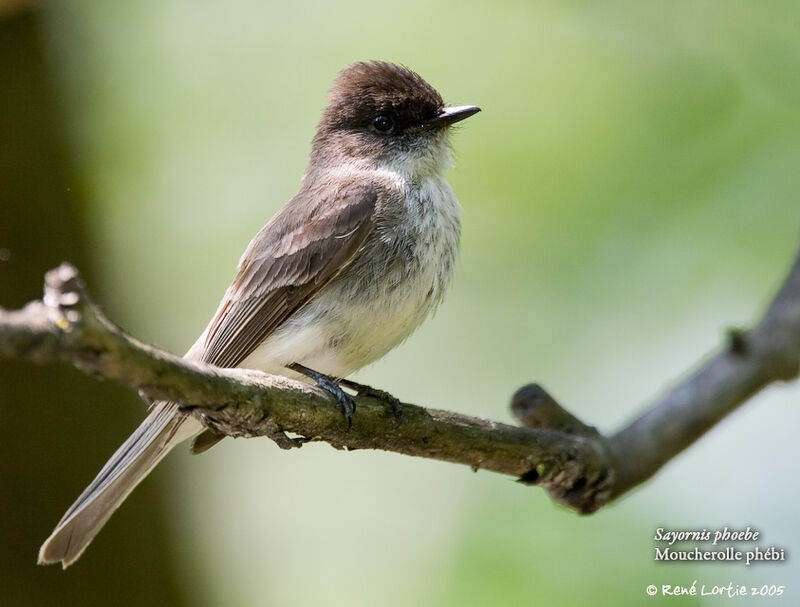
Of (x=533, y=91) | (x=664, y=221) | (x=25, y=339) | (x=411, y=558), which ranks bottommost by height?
(x=411, y=558)

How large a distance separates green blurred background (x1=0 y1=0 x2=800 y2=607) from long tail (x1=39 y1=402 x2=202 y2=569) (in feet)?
1.75

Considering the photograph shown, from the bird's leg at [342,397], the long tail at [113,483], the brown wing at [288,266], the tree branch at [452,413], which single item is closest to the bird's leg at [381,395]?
the tree branch at [452,413]

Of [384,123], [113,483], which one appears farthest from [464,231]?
[113,483]

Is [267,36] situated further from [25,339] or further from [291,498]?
[25,339]

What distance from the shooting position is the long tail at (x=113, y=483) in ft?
10.3

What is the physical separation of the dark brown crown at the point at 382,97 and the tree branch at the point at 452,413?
1412 millimetres

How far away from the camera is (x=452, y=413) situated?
3.19 m

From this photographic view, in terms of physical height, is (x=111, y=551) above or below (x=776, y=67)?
below

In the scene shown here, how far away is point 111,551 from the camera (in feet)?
12.5

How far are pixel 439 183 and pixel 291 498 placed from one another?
2.50 metres

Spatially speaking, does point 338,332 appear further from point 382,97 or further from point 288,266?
point 382,97

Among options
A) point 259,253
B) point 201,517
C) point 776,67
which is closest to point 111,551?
point 201,517

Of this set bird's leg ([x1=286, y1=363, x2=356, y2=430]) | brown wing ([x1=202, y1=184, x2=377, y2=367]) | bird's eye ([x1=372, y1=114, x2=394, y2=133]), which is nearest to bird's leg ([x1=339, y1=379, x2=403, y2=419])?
bird's leg ([x1=286, y1=363, x2=356, y2=430])

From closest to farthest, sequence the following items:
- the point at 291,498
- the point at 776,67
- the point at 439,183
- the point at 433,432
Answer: the point at 433,432, the point at 439,183, the point at 776,67, the point at 291,498
